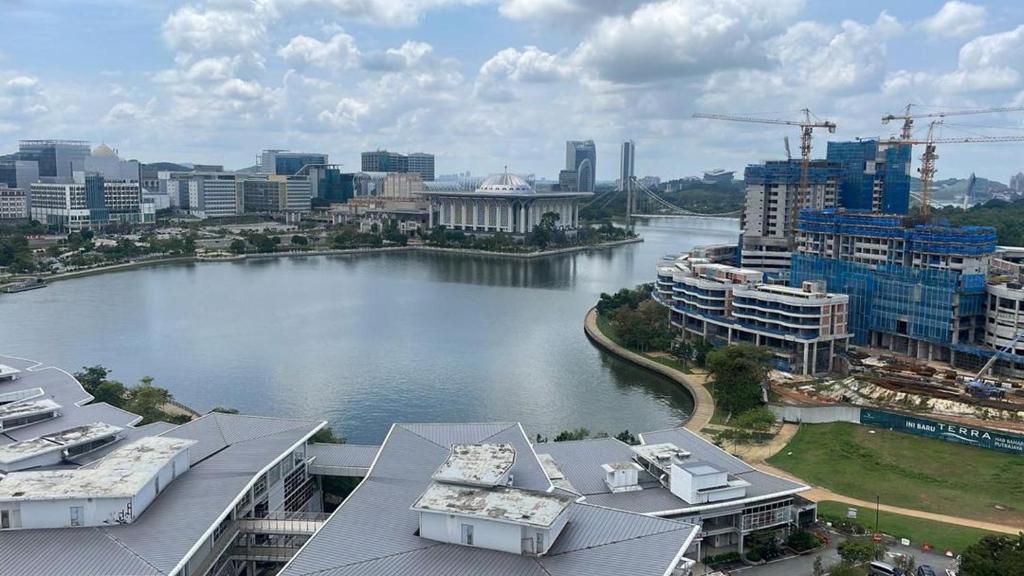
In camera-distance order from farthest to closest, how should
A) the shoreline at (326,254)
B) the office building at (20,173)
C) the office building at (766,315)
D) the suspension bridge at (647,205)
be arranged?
1. the suspension bridge at (647,205)
2. the office building at (20,173)
3. the shoreline at (326,254)
4. the office building at (766,315)

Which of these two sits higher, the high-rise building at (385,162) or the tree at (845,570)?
the high-rise building at (385,162)

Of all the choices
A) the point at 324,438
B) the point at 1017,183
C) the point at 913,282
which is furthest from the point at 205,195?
the point at 1017,183

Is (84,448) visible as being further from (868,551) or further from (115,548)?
(868,551)

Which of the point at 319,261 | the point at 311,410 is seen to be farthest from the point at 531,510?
the point at 319,261

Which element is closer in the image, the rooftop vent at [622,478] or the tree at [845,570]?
the tree at [845,570]

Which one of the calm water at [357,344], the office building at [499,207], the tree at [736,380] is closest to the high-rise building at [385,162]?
the office building at [499,207]

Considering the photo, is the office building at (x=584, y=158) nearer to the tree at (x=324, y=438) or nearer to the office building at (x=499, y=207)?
the office building at (x=499, y=207)

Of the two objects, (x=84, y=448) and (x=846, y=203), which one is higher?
(x=846, y=203)

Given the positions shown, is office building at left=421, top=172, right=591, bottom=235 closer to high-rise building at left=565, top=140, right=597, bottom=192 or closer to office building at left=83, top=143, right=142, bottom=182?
office building at left=83, top=143, right=142, bottom=182
